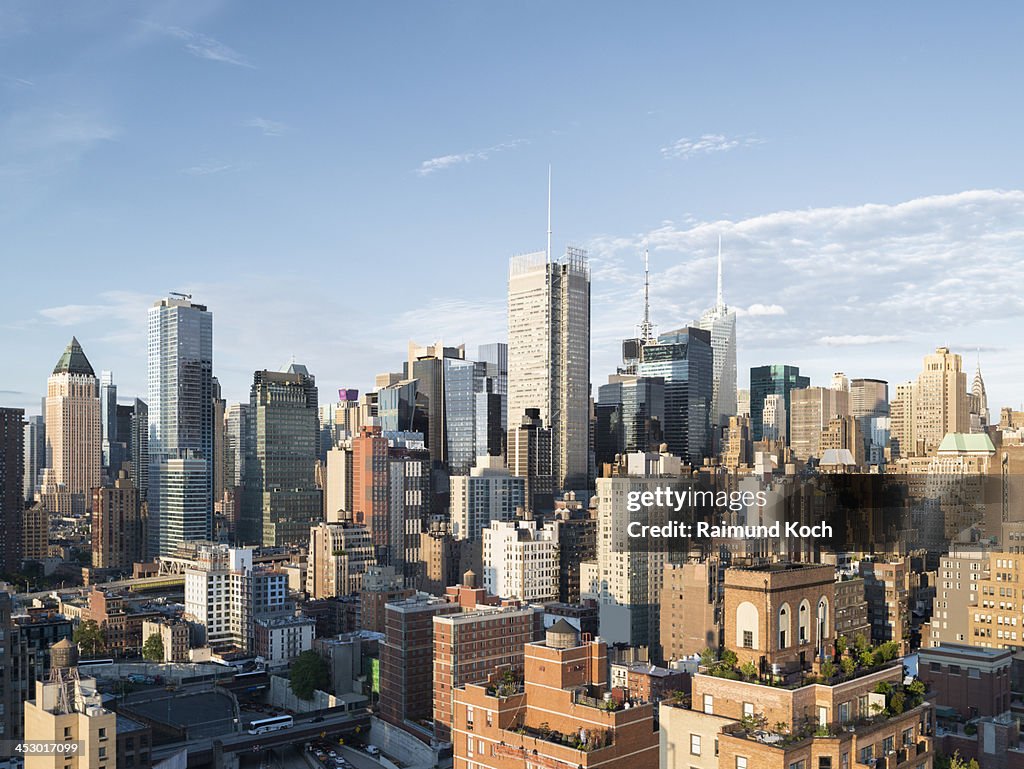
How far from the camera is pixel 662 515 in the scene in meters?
96.7

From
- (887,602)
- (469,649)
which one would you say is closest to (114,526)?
(469,649)

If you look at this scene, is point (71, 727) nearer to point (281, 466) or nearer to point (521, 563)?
point (521, 563)

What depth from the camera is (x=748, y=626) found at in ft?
80.5

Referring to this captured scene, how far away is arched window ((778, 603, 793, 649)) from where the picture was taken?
24.6 meters

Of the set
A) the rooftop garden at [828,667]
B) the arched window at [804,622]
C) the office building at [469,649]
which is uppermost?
the arched window at [804,622]

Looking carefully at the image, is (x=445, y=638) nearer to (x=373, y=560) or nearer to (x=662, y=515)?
(x=662, y=515)

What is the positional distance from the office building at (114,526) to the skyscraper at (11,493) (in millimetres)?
12543

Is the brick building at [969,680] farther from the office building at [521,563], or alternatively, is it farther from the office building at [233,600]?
the office building at [233,600]

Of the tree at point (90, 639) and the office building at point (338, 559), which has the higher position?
the office building at point (338, 559)

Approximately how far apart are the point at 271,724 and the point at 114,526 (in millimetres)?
101727

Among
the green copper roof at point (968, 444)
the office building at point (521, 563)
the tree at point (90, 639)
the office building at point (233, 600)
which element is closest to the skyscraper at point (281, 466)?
the office building at point (233, 600)

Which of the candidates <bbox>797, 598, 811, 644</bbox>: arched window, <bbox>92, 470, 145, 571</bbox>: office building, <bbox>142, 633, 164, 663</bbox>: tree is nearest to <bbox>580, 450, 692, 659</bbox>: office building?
<bbox>142, 633, 164, 663</bbox>: tree

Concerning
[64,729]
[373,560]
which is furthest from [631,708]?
[373,560]

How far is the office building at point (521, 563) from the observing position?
103375 mm
